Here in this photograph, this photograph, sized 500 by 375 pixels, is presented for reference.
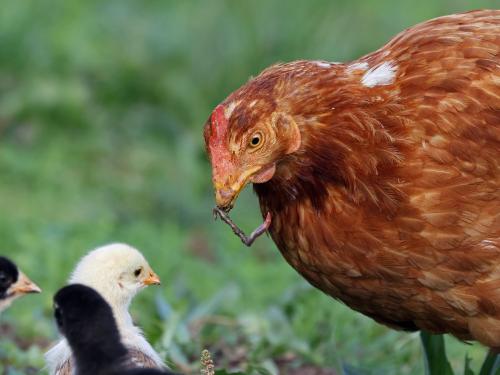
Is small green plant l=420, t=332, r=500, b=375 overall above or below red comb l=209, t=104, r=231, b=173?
below

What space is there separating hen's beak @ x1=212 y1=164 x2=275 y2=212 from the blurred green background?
1353mm

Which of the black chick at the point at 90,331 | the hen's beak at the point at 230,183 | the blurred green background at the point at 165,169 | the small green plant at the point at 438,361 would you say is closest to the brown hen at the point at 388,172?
the hen's beak at the point at 230,183

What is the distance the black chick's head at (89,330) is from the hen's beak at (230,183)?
1.84 feet

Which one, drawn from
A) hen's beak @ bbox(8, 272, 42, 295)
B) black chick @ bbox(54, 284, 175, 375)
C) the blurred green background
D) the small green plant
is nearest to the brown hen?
the small green plant

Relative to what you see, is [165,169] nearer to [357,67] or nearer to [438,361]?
[438,361]

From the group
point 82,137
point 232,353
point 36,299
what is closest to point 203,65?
point 82,137

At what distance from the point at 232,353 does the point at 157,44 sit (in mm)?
4818

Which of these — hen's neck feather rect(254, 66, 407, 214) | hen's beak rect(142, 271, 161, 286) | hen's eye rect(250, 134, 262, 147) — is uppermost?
hen's eye rect(250, 134, 262, 147)

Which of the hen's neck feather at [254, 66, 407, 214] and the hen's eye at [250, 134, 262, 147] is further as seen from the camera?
the hen's neck feather at [254, 66, 407, 214]

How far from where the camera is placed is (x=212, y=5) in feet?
35.3

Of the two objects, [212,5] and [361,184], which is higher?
[361,184]

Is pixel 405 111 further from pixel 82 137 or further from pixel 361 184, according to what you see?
pixel 82 137

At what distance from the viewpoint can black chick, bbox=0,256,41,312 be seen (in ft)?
17.9

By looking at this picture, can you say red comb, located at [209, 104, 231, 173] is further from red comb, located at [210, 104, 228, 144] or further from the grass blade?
the grass blade
